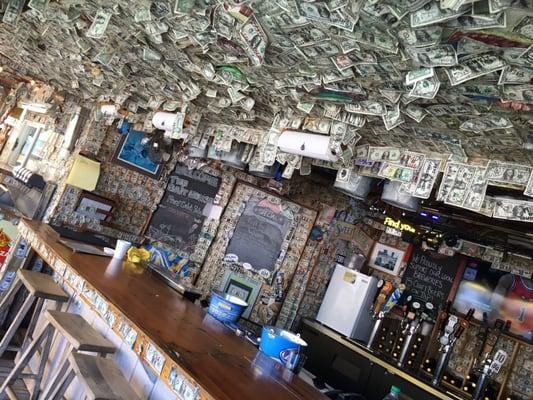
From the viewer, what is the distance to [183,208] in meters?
6.29

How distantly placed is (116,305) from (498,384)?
174 inches

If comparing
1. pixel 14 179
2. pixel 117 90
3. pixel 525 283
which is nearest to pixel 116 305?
pixel 117 90

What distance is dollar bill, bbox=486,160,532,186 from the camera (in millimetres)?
2168

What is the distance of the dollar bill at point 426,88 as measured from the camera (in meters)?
1.78

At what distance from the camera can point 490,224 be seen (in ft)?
14.0

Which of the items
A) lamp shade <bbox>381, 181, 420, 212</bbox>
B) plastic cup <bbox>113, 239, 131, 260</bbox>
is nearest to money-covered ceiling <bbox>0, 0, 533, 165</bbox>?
lamp shade <bbox>381, 181, 420, 212</bbox>

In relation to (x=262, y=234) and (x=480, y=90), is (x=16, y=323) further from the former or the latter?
(x=262, y=234)

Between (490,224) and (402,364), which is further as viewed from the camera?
(402,364)

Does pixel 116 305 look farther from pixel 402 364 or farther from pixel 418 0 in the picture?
pixel 402 364

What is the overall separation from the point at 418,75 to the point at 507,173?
87 centimetres

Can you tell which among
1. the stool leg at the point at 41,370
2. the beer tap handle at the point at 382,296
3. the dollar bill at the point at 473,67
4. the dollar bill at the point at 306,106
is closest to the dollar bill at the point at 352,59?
the dollar bill at the point at 473,67

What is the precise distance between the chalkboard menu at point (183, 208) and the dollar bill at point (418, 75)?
4707mm

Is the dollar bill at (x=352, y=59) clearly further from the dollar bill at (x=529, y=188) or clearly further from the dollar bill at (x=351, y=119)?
the dollar bill at (x=529, y=188)

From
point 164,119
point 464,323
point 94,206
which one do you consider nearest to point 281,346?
point 164,119
